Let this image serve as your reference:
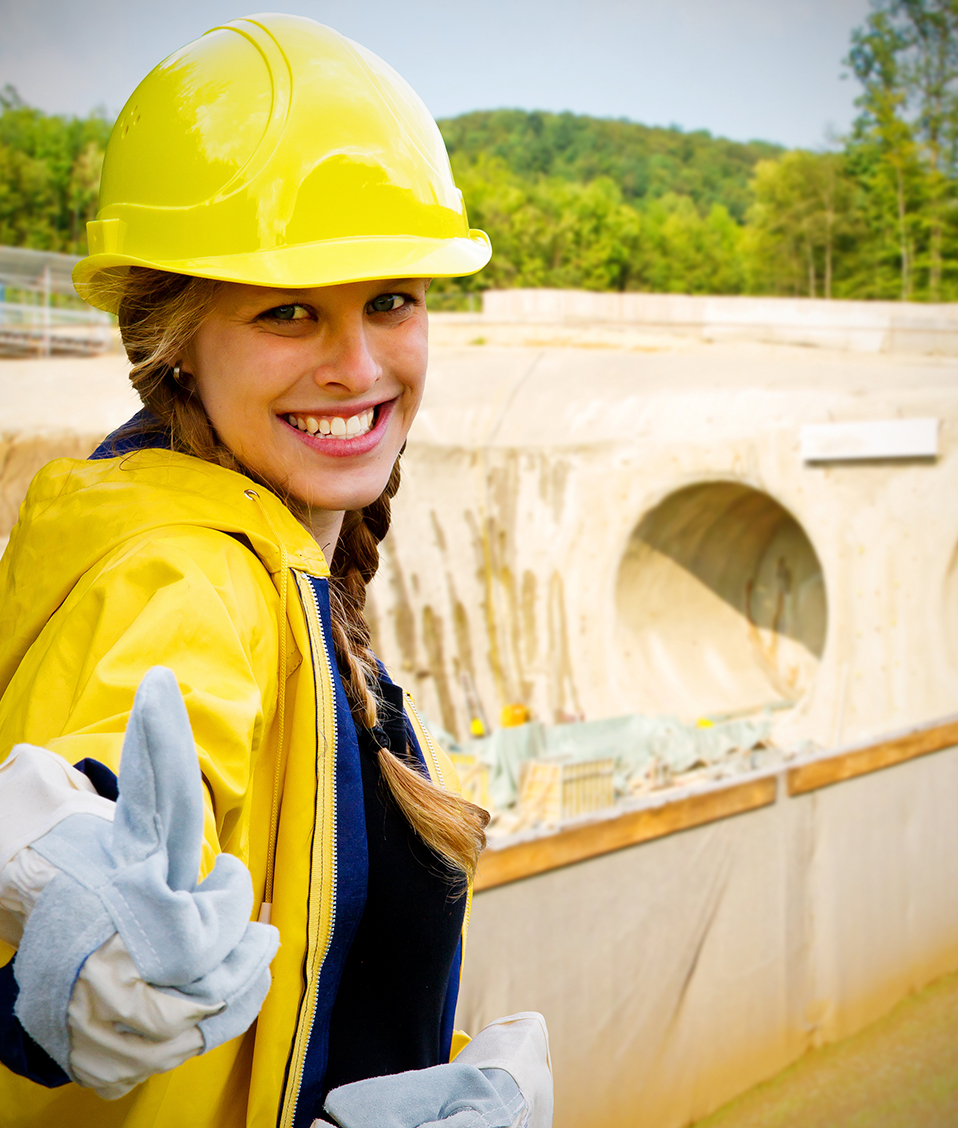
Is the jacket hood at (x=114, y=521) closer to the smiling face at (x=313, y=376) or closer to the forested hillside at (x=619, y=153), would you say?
the smiling face at (x=313, y=376)

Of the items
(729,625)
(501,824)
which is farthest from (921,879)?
(729,625)

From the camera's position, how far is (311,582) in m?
1.10

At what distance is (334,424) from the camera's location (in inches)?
49.3

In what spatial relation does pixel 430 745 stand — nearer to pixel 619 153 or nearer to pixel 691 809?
pixel 691 809

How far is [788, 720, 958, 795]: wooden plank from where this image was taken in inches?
177

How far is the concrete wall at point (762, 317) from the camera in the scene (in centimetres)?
1955

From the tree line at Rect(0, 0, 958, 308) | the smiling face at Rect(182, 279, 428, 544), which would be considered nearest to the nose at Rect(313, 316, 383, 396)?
the smiling face at Rect(182, 279, 428, 544)

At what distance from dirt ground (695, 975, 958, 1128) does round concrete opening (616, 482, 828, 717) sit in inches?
344

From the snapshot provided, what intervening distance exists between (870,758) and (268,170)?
442 cm

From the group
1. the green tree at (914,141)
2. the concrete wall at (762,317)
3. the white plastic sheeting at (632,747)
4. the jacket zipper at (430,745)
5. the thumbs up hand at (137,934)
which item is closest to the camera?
the thumbs up hand at (137,934)

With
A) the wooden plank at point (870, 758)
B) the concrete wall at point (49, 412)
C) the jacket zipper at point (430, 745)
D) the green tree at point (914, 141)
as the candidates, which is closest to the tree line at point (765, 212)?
the green tree at point (914, 141)

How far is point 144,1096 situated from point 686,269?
183 ft

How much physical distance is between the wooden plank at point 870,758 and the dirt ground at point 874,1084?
117 centimetres

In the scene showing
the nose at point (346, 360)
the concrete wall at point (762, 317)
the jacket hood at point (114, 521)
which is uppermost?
the concrete wall at point (762, 317)
